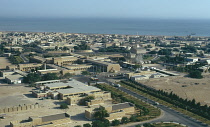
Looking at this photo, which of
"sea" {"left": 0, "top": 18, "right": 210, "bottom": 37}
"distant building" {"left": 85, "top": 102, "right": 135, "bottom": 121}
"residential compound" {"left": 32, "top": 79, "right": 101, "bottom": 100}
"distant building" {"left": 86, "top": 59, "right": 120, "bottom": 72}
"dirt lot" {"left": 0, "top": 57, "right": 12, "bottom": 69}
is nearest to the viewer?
"distant building" {"left": 85, "top": 102, "right": 135, "bottom": 121}

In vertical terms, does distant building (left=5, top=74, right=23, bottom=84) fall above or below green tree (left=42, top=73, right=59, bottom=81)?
below

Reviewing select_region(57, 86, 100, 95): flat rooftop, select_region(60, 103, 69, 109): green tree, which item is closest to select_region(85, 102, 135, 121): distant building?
select_region(60, 103, 69, 109): green tree

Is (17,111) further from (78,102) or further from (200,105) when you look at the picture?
(200,105)

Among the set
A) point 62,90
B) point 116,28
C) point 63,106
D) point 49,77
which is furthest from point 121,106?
point 116,28

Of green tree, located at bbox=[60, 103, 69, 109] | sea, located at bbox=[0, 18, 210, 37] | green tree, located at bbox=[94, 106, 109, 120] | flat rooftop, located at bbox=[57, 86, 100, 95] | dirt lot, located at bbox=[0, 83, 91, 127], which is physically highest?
sea, located at bbox=[0, 18, 210, 37]

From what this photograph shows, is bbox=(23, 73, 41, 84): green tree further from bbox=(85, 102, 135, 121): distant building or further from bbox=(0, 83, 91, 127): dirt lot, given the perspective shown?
bbox=(85, 102, 135, 121): distant building

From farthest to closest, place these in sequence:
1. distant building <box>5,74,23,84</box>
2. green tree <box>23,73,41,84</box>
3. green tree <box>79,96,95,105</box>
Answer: distant building <box>5,74,23,84</box>
green tree <box>23,73,41,84</box>
green tree <box>79,96,95,105</box>
